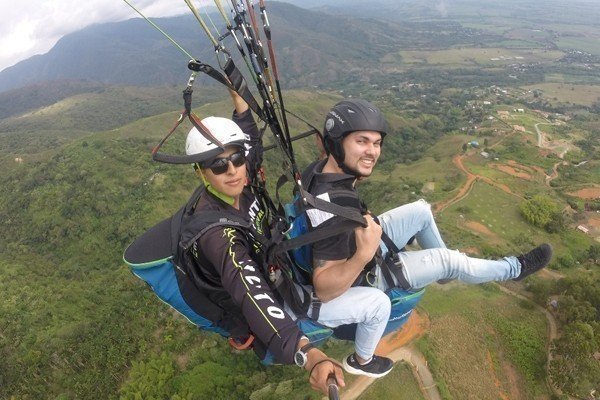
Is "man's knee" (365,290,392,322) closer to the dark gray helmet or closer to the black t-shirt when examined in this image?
the black t-shirt

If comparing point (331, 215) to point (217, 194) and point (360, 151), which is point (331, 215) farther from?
point (217, 194)

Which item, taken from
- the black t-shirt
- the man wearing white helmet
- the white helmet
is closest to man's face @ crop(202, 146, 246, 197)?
the man wearing white helmet

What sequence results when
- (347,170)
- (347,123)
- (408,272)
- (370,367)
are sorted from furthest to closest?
(408,272)
(370,367)
(347,170)
(347,123)

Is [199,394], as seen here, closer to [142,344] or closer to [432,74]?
[142,344]

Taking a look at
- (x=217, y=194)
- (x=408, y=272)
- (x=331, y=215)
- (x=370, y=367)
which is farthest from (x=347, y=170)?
(x=370, y=367)

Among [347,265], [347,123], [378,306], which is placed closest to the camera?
[347,265]
